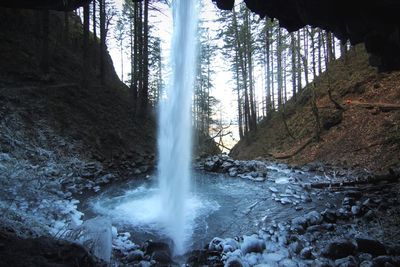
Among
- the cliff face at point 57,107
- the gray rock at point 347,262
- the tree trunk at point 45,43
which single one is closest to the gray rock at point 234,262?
the gray rock at point 347,262

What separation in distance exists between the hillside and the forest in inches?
3.6

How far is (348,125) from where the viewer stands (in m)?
14.9

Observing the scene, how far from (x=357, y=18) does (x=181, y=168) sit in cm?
688

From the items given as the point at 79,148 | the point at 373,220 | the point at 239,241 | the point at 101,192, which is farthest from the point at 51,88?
the point at 373,220

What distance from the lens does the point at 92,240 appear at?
4832 mm

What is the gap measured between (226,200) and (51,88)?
974cm

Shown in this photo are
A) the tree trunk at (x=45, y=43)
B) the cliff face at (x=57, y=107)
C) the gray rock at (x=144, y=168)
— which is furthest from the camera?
the tree trunk at (x=45, y=43)

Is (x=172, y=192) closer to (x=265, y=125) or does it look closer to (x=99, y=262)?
(x=99, y=262)

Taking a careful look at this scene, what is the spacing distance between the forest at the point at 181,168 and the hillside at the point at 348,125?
3.6 inches

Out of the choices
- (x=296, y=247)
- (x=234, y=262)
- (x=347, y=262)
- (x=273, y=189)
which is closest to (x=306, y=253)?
(x=296, y=247)

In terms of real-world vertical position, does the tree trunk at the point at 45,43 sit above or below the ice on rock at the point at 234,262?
above

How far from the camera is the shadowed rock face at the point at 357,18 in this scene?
21.5ft

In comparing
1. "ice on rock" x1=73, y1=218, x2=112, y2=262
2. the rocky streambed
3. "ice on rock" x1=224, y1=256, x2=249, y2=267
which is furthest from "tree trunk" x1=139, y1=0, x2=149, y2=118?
"ice on rock" x1=224, y1=256, x2=249, y2=267

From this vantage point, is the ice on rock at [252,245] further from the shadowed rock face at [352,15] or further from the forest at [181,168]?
the shadowed rock face at [352,15]
